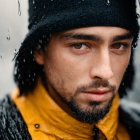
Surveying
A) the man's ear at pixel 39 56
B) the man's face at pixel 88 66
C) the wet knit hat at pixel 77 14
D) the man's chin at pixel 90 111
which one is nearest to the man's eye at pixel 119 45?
the man's face at pixel 88 66

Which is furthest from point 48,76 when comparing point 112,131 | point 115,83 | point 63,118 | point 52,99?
point 112,131

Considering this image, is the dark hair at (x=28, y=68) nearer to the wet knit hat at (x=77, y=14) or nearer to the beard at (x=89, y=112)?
the wet knit hat at (x=77, y=14)

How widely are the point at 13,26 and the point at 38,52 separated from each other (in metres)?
0.27

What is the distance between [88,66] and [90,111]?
26 cm

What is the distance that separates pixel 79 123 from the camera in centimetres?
151

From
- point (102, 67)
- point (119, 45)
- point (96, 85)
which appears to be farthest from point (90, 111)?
point (119, 45)

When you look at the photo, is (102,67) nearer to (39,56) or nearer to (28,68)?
(39,56)

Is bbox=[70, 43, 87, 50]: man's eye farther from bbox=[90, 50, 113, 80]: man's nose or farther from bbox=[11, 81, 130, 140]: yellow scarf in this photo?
bbox=[11, 81, 130, 140]: yellow scarf

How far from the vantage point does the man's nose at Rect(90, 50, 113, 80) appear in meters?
1.30

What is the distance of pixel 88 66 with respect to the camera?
1.34 m

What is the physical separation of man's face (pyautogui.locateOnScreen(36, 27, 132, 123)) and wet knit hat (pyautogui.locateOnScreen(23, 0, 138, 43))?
4 cm

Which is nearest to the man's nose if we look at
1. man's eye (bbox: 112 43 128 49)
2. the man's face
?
the man's face

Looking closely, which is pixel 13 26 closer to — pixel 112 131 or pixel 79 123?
pixel 79 123

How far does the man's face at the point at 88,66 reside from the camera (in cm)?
132
